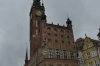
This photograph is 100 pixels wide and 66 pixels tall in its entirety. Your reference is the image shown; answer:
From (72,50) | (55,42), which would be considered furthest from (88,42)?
(55,42)

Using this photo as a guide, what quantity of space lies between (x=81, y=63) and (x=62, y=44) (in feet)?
28.6

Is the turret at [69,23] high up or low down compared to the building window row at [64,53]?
up

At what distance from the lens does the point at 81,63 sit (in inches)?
2114

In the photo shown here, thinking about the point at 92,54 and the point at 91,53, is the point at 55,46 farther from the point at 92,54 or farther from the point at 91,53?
the point at 92,54

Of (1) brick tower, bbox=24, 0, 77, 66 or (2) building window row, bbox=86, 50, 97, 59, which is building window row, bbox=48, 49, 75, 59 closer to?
(1) brick tower, bbox=24, 0, 77, 66

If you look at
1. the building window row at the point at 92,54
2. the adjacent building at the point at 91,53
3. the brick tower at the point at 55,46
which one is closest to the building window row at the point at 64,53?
the brick tower at the point at 55,46

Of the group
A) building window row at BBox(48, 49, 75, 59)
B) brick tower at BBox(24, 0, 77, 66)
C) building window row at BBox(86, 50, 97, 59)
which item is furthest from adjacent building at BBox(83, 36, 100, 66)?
building window row at BBox(48, 49, 75, 59)

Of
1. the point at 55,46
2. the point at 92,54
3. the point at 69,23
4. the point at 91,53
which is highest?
the point at 69,23

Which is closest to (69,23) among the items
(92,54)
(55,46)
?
(55,46)

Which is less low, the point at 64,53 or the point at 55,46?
the point at 55,46

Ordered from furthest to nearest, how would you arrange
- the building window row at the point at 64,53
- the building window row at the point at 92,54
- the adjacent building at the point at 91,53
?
the building window row at the point at 64,53, the building window row at the point at 92,54, the adjacent building at the point at 91,53

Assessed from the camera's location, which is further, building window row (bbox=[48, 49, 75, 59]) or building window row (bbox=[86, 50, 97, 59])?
building window row (bbox=[48, 49, 75, 59])

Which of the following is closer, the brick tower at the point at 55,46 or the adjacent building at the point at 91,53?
the adjacent building at the point at 91,53

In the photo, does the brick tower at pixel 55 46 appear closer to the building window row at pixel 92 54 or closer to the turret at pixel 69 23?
the turret at pixel 69 23
